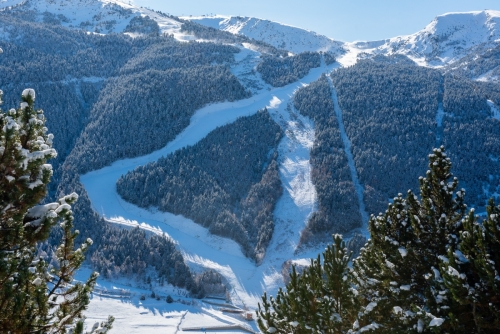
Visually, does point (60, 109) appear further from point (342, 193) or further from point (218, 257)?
point (342, 193)

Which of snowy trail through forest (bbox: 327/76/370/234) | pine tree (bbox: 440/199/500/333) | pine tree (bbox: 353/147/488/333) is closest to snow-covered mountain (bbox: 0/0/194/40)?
snowy trail through forest (bbox: 327/76/370/234)

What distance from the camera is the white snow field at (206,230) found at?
38.9 meters

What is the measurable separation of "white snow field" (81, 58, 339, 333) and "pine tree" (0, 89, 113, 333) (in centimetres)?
3275

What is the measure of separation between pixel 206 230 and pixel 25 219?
2059 inches

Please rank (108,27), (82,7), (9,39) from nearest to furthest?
(9,39), (108,27), (82,7)

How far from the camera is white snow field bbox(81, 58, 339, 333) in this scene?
3888 cm

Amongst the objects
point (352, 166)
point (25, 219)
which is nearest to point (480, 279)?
point (25, 219)

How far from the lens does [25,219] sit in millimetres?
5621

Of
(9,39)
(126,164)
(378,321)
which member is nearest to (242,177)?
(126,164)

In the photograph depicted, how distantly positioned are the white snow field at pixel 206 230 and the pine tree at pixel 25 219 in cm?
3275

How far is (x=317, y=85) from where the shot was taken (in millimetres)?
102625

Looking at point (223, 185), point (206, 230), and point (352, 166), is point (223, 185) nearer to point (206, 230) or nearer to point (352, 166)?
point (206, 230)

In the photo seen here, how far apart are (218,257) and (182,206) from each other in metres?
12.0

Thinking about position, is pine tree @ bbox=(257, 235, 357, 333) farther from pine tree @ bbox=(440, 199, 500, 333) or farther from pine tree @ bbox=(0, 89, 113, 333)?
pine tree @ bbox=(0, 89, 113, 333)
